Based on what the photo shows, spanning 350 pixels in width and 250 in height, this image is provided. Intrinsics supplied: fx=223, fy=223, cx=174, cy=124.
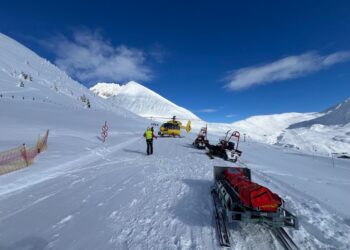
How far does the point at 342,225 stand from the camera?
4969 mm

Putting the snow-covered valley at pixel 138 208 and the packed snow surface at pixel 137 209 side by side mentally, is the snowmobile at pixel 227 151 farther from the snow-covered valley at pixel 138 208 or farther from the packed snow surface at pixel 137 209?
the packed snow surface at pixel 137 209

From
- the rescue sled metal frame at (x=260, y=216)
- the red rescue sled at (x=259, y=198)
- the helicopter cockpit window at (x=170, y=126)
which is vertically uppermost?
the helicopter cockpit window at (x=170, y=126)

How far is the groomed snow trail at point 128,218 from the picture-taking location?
4023 mm

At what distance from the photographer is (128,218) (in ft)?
16.0

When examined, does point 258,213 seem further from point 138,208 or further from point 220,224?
point 138,208

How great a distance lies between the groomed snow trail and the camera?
13.2 ft

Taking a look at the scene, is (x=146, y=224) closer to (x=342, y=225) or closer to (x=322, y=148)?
(x=342, y=225)

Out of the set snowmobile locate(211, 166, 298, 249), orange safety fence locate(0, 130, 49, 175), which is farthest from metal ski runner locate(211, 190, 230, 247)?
orange safety fence locate(0, 130, 49, 175)

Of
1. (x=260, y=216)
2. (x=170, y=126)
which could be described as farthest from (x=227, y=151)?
(x=170, y=126)

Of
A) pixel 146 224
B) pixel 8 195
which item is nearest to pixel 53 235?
pixel 146 224

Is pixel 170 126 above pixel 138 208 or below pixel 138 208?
above

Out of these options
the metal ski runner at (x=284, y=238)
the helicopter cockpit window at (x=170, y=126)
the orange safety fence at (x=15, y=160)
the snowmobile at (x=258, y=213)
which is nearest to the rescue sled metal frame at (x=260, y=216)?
the snowmobile at (x=258, y=213)

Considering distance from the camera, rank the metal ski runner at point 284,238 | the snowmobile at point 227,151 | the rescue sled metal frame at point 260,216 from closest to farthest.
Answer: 1. the metal ski runner at point 284,238
2. the rescue sled metal frame at point 260,216
3. the snowmobile at point 227,151

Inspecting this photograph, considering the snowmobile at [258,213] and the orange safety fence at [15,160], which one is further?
the orange safety fence at [15,160]
